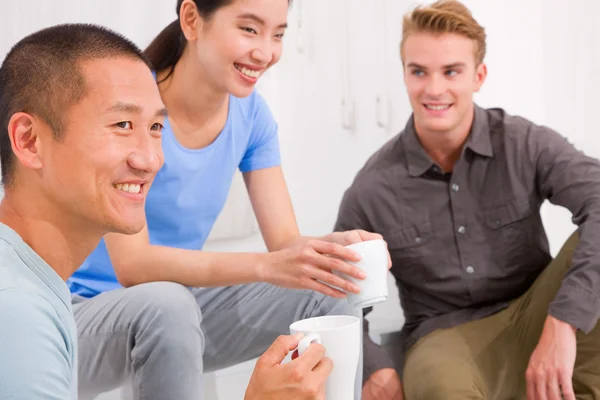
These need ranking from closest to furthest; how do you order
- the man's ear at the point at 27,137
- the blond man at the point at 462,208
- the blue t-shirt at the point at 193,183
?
the man's ear at the point at 27,137 → the blue t-shirt at the point at 193,183 → the blond man at the point at 462,208

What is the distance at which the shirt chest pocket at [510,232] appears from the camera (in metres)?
1.86

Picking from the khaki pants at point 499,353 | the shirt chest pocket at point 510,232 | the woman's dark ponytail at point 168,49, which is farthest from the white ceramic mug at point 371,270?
the shirt chest pocket at point 510,232

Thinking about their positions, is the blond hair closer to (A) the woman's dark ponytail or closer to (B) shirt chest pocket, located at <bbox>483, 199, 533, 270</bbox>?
(B) shirt chest pocket, located at <bbox>483, 199, 533, 270</bbox>

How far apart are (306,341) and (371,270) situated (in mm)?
302

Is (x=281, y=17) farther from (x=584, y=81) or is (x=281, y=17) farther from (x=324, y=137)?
(x=584, y=81)

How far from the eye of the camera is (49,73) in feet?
2.89

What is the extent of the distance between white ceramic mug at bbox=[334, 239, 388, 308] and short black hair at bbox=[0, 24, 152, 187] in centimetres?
47

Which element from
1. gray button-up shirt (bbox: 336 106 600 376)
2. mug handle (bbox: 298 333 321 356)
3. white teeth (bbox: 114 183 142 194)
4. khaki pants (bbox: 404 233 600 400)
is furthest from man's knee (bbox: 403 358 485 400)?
white teeth (bbox: 114 183 142 194)

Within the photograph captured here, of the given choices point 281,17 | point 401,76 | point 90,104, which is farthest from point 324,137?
point 90,104

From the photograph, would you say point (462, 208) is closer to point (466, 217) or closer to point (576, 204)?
point (466, 217)

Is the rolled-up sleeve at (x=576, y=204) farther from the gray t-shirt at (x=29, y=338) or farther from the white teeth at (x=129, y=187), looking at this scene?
the gray t-shirt at (x=29, y=338)

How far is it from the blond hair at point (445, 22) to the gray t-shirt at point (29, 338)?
4.51 ft

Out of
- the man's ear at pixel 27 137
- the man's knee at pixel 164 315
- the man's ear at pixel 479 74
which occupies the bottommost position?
the man's knee at pixel 164 315

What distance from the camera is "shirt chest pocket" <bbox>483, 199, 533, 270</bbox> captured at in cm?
186
